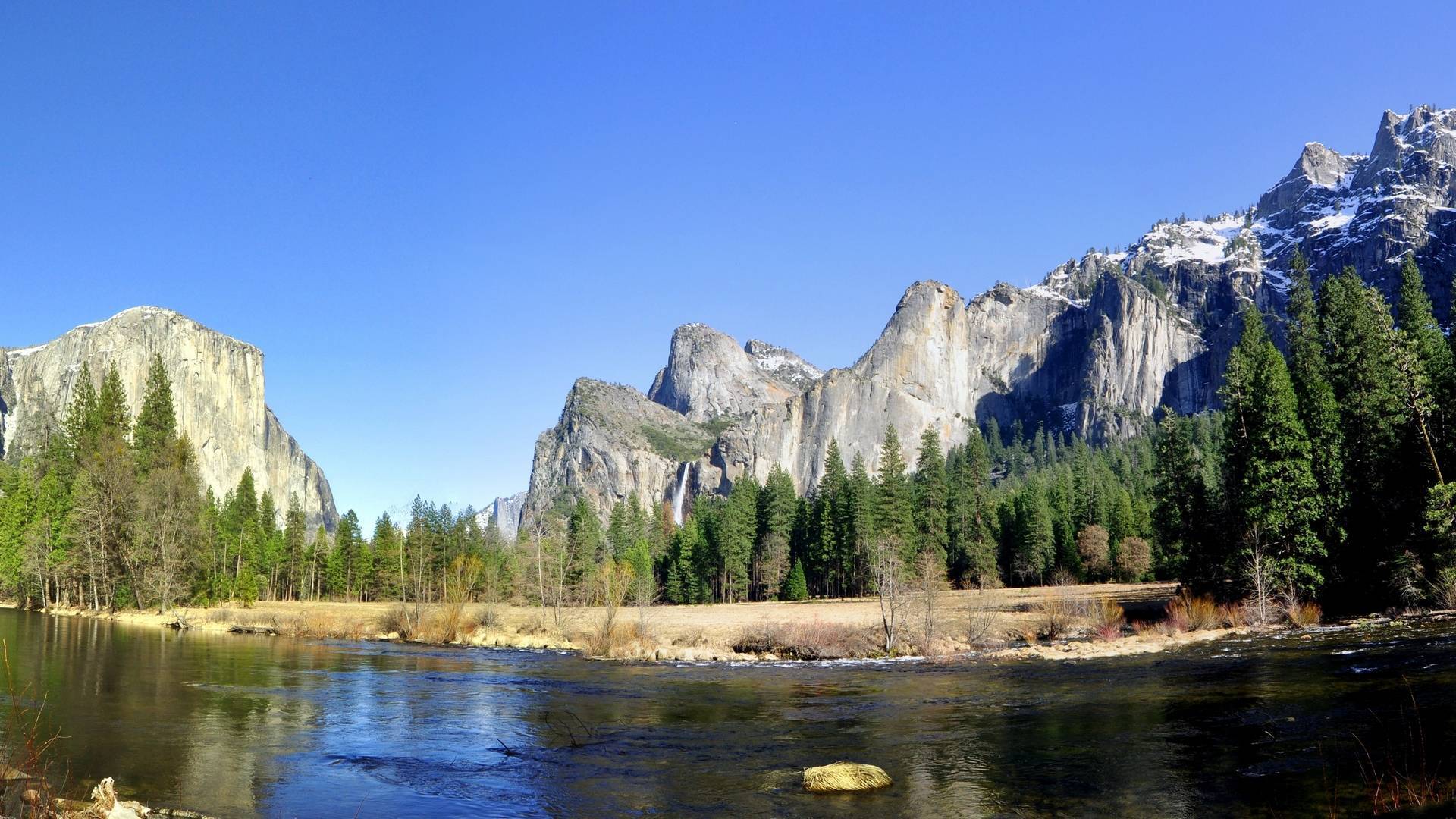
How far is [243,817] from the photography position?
45.2 ft

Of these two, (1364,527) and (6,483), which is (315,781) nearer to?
(1364,527)

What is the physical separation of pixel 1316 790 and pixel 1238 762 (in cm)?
230

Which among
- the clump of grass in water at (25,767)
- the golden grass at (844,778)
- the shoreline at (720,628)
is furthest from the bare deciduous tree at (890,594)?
the clump of grass in water at (25,767)

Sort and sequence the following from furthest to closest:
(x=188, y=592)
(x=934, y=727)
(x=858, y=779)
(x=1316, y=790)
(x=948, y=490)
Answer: (x=948, y=490), (x=188, y=592), (x=934, y=727), (x=858, y=779), (x=1316, y=790)

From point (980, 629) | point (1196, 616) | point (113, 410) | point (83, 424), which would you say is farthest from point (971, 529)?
point (83, 424)

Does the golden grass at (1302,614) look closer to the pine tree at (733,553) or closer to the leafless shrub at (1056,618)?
the leafless shrub at (1056,618)

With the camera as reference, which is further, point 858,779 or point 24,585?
point 24,585

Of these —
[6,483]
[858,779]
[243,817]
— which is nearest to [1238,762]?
[858,779]

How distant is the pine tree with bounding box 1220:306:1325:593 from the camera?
41062 mm

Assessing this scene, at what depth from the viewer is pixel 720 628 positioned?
4991 centimetres

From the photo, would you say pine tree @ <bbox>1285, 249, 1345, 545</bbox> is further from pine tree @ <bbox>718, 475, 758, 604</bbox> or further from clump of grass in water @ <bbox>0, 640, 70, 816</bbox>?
pine tree @ <bbox>718, 475, 758, 604</bbox>

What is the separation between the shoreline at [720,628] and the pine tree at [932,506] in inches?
426

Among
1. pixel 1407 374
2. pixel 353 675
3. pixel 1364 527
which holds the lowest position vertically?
pixel 353 675

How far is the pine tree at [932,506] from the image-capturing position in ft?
292
